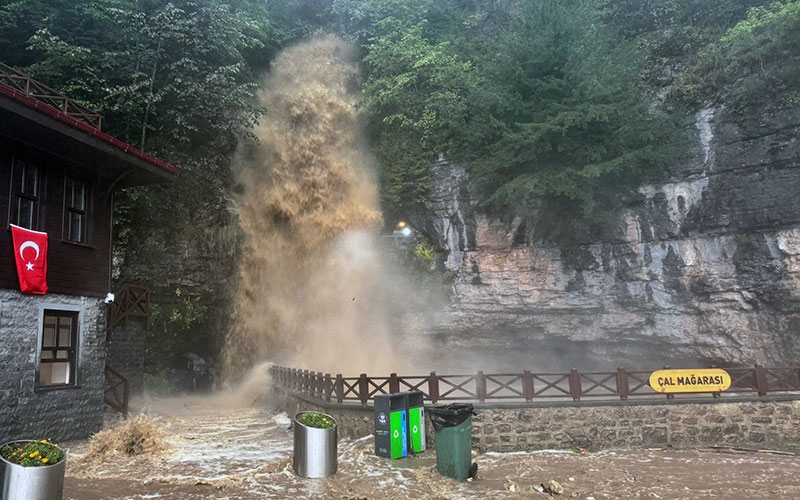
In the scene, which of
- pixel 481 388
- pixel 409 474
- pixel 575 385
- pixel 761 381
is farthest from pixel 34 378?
pixel 761 381

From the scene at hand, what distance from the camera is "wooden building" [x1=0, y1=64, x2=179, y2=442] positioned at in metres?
10.6

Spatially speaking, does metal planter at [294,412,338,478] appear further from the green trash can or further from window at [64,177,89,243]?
window at [64,177,89,243]

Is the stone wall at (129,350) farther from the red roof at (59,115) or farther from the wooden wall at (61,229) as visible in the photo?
the red roof at (59,115)

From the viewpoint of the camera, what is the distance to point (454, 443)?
9.29 meters

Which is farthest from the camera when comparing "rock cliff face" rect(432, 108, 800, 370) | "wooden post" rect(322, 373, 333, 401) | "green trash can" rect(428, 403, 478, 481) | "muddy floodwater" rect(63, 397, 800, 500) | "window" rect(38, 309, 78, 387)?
"rock cliff face" rect(432, 108, 800, 370)

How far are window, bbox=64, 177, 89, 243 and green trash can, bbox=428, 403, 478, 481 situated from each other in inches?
404

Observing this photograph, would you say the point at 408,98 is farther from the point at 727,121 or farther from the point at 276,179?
the point at 727,121

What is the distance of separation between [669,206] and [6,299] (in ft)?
63.9

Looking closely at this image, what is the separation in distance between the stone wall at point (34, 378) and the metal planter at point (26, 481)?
5.05m

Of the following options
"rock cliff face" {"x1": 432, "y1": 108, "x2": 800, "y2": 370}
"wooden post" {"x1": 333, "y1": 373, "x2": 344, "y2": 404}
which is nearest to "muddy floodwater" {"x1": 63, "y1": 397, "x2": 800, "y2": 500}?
"wooden post" {"x1": 333, "y1": 373, "x2": 344, "y2": 404}

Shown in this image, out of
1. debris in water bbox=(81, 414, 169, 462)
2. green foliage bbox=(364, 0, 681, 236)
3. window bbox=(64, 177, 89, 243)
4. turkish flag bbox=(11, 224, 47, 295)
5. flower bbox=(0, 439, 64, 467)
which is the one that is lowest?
debris in water bbox=(81, 414, 169, 462)

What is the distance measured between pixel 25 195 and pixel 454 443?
11.1m

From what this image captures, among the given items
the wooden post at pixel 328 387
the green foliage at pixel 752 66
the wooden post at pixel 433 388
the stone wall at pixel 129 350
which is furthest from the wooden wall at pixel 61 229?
the green foliage at pixel 752 66

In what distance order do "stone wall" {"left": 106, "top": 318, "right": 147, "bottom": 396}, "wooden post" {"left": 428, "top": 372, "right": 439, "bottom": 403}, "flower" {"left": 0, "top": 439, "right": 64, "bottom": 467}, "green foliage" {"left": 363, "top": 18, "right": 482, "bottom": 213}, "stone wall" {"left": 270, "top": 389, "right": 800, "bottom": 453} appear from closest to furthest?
"flower" {"left": 0, "top": 439, "right": 64, "bottom": 467} → "stone wall" {"left": 270, "top": 389, "right": 800, "bottom": 453} → "wooden post" {"left": 428, "top": 372, "right": 439, "bottom": 403} → "stone wall" {"left": 106, "top": 318, "right": 147, "bottom": 396} → "green foliage" {"left": 363, "top": 18, "right": 482, "bottom": 213}
